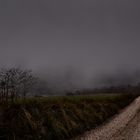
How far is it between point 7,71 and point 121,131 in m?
38.2

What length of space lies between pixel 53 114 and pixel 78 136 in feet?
14.8

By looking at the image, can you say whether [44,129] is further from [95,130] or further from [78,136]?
[95,130]

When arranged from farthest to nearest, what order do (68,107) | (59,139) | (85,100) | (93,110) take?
(85,100)
(93,110)
(68,107)
(59,139)

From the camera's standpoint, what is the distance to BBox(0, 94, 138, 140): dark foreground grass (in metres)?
25.7

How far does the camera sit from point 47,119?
92.9 feet

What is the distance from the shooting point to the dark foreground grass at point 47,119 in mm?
25656

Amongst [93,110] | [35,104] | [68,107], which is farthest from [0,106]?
[93,110]

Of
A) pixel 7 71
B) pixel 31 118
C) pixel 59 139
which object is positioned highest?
pixel 7 71

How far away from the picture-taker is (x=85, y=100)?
137 ft

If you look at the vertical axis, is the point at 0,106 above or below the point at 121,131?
above

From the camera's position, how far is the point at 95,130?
96.3 ft

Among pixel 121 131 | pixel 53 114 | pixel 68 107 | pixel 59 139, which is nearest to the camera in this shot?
pixel 59 139

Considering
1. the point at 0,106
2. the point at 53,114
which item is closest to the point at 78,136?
the point at 53,114

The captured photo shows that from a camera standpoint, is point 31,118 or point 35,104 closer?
point 31,118
